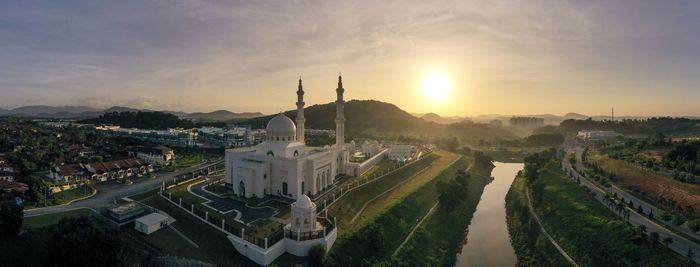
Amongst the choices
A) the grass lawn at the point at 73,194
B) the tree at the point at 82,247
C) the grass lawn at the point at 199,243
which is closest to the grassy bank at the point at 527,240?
the grass lawn at the point at 199,243

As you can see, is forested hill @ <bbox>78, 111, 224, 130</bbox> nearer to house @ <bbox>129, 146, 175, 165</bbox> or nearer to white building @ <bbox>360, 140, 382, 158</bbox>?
house @ <bbox>129, 146, 175, 165</bbox>

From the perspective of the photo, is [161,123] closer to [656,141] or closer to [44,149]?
[44,149]

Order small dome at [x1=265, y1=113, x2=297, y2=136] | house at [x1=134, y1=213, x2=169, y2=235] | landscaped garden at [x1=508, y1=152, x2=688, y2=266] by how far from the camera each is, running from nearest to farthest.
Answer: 1. landscaped garden at [x1=508, y1=152, x2=688, y2=266]
2. house at [x1=134, y1=213, x2=169, y2=235]
3. small dome at [x1=265, y1=113, x2=297, y2=136]

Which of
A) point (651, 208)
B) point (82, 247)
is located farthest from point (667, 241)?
point (82, 247)

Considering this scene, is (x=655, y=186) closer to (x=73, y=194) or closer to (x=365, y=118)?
(x=73, y=194)

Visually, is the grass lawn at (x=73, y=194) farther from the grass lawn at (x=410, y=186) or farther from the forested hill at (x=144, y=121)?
the forested hill at (x=144, y=121)

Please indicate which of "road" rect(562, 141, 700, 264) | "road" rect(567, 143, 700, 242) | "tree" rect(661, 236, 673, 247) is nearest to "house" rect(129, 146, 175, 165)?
"road" rect(562, 141, 700, 264)
